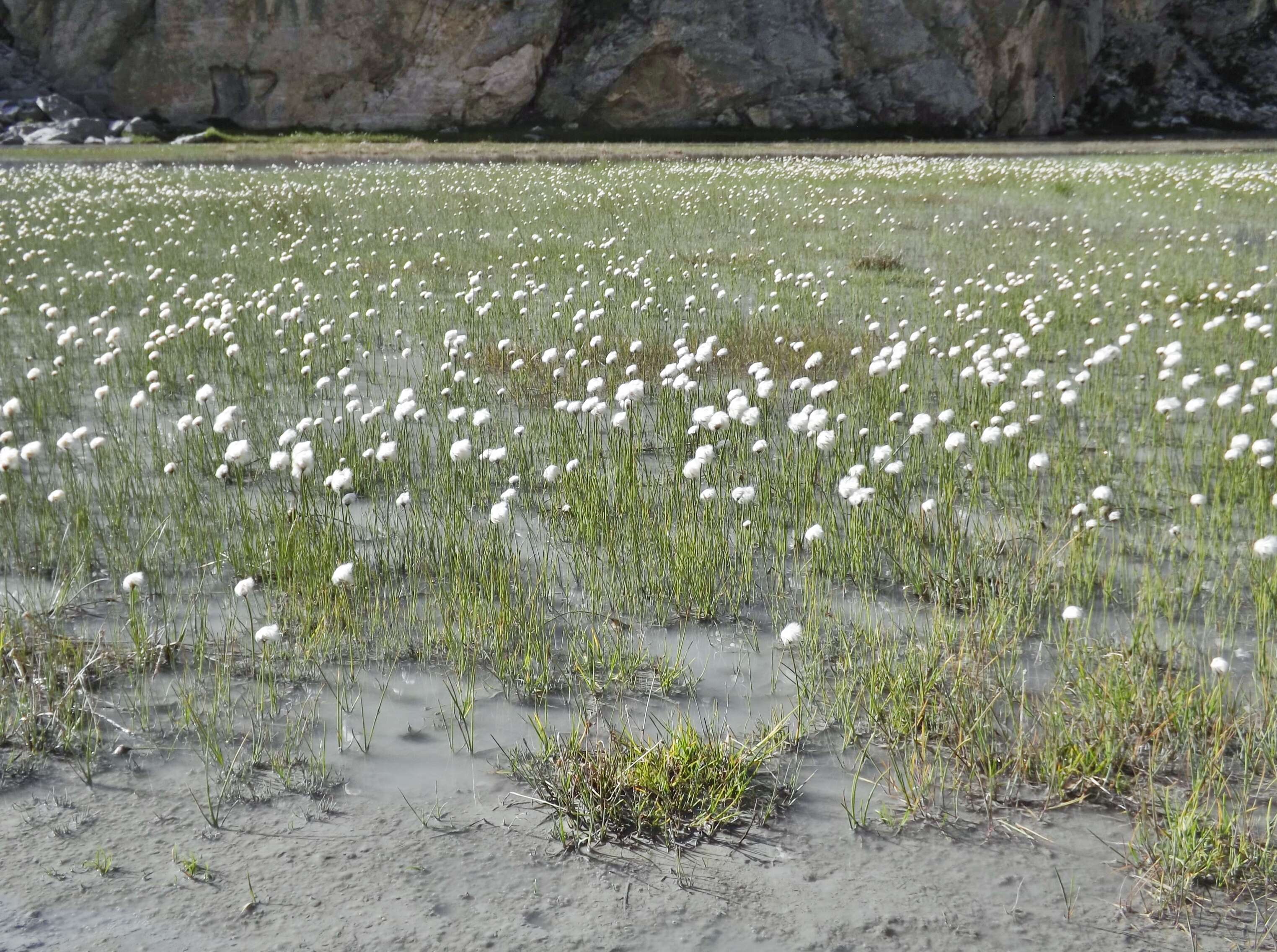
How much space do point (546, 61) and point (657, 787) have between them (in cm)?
5456

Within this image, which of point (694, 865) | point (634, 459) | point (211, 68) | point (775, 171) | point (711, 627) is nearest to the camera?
point (694, 865)

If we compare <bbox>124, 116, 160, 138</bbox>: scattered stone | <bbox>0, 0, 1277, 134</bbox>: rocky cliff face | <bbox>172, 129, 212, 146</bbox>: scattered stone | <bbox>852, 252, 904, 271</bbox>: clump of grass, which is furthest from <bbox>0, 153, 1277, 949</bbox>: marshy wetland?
<bbox>0, 0, 1277, 134</bbox>: rocky cliff face

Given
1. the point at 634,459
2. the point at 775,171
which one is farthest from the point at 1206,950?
the point at 775,171

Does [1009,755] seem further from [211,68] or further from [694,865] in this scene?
[211,68]

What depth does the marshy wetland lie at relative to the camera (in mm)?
2846

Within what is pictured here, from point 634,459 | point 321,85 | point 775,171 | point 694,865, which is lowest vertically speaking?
point 694,865

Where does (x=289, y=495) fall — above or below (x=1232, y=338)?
below

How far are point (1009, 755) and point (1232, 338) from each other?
6872 millimetres

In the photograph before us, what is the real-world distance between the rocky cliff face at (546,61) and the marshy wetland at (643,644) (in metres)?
45.6

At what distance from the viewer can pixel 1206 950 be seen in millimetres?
2568

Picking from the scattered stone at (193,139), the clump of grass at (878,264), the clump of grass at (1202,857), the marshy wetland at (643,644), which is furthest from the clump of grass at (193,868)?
the scattered stone at (193,139)

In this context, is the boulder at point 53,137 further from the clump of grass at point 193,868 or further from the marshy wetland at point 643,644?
the clump of grass at point 193,868

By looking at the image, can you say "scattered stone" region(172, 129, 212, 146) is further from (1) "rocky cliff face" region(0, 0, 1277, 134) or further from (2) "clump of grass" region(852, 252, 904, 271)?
(2) "clump of grass" region(852, 252, 904, 271)

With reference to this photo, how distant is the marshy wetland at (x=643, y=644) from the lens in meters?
2.85
